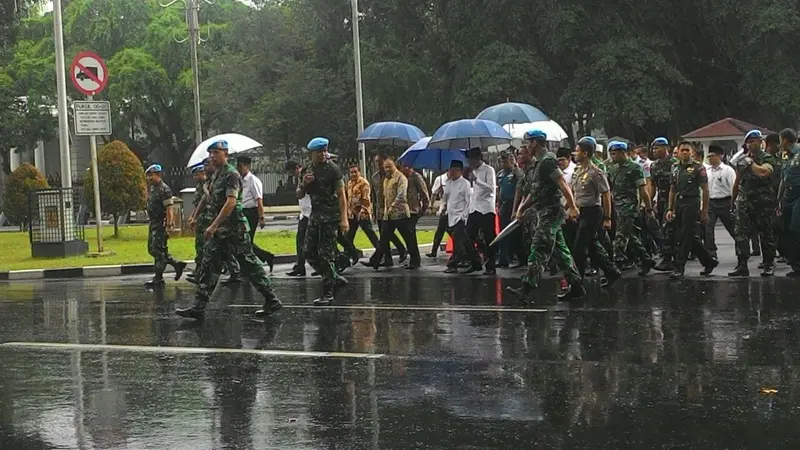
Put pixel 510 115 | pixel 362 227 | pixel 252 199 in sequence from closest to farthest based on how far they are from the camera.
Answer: pixel 252 199, pixel 362 227, pixel 510 115

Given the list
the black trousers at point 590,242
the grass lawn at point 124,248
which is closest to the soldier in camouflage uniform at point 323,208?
the black trousers at point 590,242

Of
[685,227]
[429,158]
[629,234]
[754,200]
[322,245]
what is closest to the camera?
[322,245]

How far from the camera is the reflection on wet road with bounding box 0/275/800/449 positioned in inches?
218

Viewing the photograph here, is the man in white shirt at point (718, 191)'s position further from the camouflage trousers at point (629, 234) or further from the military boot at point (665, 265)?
the camouflage trousers at point (629, 234)

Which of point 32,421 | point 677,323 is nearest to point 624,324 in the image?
point 677,323

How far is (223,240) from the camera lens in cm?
984

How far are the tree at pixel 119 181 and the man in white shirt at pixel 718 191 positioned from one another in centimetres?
1475

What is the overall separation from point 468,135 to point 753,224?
4544 mm

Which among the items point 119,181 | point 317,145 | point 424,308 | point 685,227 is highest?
point 119,181

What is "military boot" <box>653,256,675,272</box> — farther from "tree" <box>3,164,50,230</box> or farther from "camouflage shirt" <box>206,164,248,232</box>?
"tree" <box>3,164,50,230</box>

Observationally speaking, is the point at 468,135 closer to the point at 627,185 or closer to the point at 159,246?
the point at 627,185

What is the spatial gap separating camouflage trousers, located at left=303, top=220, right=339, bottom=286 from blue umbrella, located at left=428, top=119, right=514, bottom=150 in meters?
4.54

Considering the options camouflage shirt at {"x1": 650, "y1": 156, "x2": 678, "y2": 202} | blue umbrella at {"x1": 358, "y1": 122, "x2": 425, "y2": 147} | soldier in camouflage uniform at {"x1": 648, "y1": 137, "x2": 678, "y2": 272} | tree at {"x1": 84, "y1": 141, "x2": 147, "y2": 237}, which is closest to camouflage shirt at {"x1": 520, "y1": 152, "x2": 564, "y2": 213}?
soldier in camouflage uniform at {"x1": 648, "y1": 137, "x2": 678, "y2": 272}

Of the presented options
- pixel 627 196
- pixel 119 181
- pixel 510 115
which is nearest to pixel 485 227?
pixel 627 196
